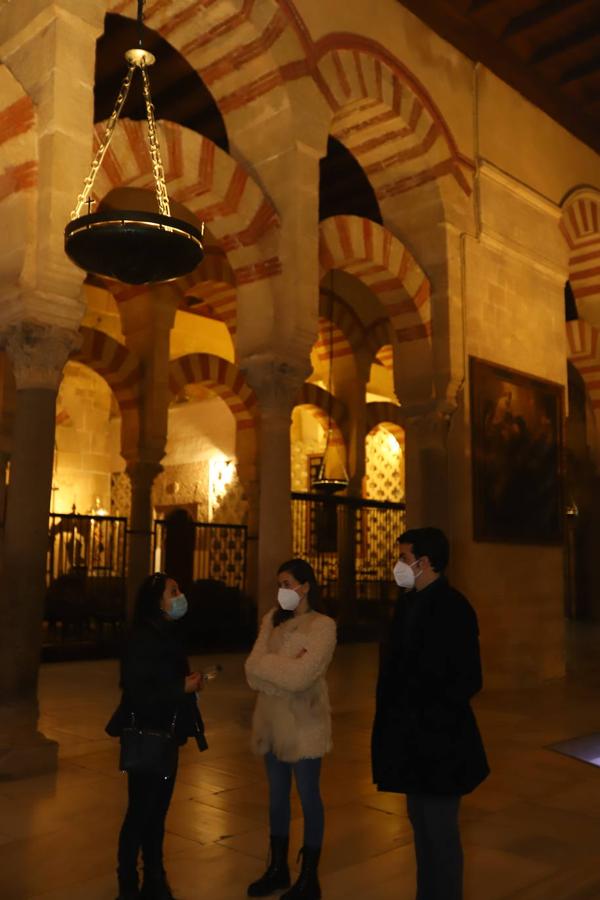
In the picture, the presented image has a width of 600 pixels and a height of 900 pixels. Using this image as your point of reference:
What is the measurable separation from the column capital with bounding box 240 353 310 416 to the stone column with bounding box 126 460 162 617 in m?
4.33

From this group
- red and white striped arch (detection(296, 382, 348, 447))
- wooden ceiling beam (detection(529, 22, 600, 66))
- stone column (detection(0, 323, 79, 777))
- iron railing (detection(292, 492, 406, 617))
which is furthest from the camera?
red and white striped arch (detection(296, 382, 348, 447))

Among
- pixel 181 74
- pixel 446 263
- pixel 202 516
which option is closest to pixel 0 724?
pixel 446 263

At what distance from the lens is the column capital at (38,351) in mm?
4215

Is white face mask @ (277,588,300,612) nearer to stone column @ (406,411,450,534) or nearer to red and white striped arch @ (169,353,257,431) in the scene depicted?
stone column @ (406,411,450,534)

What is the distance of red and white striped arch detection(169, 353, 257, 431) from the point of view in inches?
471

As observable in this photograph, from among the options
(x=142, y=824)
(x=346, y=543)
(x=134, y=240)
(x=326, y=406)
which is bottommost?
(x=142, y=824)

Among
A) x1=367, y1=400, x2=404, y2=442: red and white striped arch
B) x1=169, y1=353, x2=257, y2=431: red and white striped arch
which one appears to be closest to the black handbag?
x1=169, y1=353, x2=257, y2=431: red and white striped arch

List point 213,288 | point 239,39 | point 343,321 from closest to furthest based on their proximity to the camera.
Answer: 1. point 239,39
2. point 213,288
3. point 343,321

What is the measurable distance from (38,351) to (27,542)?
37.2 inches

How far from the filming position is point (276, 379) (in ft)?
18.3

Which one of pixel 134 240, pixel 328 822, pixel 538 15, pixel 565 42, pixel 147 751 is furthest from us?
pixel 565 42

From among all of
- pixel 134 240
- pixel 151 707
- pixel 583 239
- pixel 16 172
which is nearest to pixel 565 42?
pixel 583 239

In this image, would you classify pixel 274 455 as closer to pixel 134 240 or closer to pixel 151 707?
pixel 134 240

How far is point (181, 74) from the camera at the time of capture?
730cm
